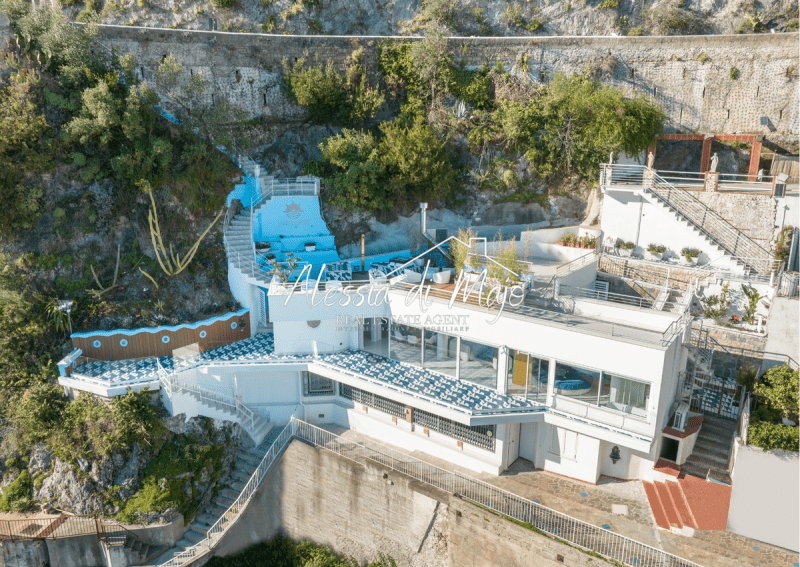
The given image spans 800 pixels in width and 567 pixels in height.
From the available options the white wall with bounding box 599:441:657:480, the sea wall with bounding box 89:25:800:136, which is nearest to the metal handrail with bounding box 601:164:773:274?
the sea wall with bounding box 89:25:800:136

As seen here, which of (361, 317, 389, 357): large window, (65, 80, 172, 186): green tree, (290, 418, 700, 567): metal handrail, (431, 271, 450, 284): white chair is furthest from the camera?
(65, 80, 172, 186): green tree

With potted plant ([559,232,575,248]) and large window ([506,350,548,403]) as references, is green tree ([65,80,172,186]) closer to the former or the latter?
large window ([506,350,548,403])

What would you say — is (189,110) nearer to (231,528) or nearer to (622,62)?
(231,528)

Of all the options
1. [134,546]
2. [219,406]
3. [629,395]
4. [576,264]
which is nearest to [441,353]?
[629,395]

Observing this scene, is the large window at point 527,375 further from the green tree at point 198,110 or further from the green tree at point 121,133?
the green tree at point 121,133

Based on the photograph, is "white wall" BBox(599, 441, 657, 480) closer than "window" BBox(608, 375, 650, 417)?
No

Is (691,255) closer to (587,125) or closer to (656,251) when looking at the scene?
(656,251)

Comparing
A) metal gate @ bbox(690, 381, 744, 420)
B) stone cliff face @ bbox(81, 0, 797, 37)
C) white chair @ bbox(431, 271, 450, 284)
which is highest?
stone cliff face @ bbox(81, 0, 797, 37)
